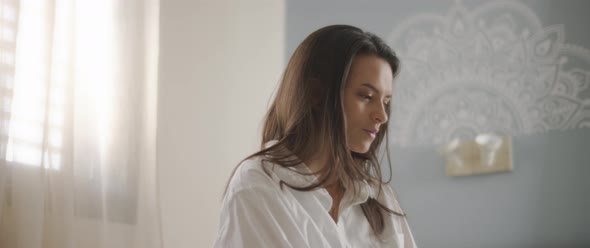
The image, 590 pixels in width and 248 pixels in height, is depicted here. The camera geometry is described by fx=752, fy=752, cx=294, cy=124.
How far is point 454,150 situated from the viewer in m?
2.14

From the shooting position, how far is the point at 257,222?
4.03ft

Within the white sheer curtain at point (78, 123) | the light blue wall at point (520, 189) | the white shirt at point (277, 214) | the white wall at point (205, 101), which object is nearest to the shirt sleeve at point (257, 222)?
the white shirt at point (277, 214)

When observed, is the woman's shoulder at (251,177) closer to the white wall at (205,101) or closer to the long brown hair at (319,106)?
the long brown hair at (319,106)

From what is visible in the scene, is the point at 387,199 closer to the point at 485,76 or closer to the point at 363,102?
the point at 363,102

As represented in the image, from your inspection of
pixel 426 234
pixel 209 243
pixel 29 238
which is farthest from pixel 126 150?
pixel 426 234

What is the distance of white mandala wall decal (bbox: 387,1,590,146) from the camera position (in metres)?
2.01

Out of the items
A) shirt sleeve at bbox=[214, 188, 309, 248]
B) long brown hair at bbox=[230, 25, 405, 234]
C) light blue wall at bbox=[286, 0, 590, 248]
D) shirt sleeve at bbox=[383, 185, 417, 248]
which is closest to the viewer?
shirt sleeve at bbox=[214, 188, 309, 248]

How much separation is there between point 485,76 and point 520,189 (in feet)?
1.11

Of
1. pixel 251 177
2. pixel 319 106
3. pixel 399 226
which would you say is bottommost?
pixel 399 226

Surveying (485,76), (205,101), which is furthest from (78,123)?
(485,76)

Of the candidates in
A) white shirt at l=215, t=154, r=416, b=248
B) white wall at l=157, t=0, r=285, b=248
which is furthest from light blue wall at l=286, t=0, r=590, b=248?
white shirt at l=215, t=154, r=416, b=248

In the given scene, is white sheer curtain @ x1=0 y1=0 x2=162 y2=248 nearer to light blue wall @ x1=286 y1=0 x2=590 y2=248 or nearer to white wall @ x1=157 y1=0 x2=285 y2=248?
white wall @ x1=157 y1=0 x2=285 y2=248

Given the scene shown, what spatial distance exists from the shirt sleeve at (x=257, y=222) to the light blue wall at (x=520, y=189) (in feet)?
3.14

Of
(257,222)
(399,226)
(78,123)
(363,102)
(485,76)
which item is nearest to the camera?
(257,222)
